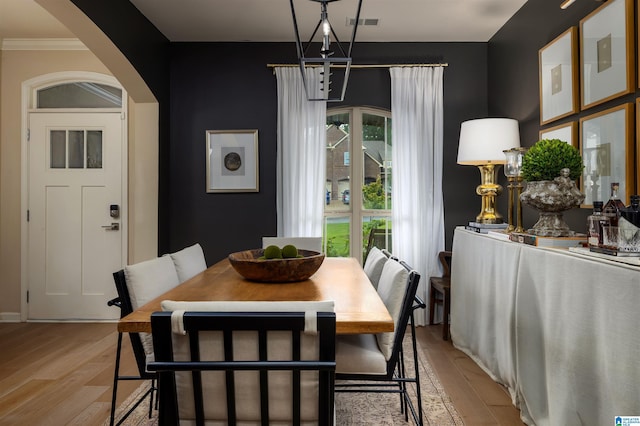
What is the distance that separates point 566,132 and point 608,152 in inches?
17.1

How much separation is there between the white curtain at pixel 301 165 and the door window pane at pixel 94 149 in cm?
176

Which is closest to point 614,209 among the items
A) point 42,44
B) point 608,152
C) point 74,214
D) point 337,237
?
point 608,152

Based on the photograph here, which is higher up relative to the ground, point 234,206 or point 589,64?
point 589,64

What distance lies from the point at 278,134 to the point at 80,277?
2.39 meters

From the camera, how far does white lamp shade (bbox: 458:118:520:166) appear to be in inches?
126

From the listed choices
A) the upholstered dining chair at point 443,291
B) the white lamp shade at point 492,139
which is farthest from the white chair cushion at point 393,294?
the upholstered dining chair at point 443,291

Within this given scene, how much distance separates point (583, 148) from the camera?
8.39 ft

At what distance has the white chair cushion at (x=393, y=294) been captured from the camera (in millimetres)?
1775

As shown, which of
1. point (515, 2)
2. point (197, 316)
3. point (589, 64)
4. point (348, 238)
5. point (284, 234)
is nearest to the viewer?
point (197, 316)

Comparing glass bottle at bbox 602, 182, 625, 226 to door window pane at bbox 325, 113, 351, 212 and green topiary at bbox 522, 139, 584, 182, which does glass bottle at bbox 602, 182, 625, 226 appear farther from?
door window pane at bbox 325, 113, 351, 212

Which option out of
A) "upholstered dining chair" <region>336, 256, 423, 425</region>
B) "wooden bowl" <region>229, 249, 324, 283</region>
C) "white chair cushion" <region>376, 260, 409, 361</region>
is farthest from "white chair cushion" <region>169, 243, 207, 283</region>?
"white chair cushion" <region>376, 260, 409, 361</region>

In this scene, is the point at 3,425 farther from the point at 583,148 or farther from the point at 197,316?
the point at 583,148

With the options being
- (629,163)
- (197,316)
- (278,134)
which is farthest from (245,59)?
(197,316)

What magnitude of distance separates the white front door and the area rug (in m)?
1.91
